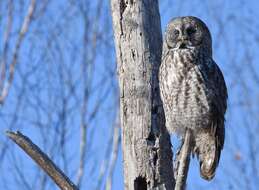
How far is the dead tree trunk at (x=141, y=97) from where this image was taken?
4945 mm

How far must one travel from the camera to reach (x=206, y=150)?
5.32 meters

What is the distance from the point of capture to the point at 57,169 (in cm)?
472

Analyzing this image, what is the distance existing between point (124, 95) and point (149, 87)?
142 millimetres

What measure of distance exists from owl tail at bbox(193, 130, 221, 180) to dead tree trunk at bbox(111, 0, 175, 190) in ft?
Result: 1.03

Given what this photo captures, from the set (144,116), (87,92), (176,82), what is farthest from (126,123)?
(87,92)

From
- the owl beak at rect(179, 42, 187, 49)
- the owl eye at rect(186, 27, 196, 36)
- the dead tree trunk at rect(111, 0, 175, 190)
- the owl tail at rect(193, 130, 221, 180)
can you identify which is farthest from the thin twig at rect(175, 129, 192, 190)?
the owl eye at rect(186, 27, 196, 36)

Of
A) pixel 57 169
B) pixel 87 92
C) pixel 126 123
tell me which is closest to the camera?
pixel 57 169

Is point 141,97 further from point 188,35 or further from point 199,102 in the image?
point 188,35

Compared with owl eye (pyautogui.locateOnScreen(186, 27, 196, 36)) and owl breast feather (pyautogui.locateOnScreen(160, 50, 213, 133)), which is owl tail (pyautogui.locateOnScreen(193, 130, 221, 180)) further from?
owl eye (pyautogui.locateOnScreen(186, 27, 196, 36))

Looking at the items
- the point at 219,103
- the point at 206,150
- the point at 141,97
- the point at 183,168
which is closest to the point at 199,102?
the point at 219,103

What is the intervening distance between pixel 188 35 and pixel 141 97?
77cm

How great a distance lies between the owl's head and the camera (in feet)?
18.3

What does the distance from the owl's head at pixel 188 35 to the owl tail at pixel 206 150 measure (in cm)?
52

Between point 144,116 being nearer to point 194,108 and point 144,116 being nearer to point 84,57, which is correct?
point 194,108
